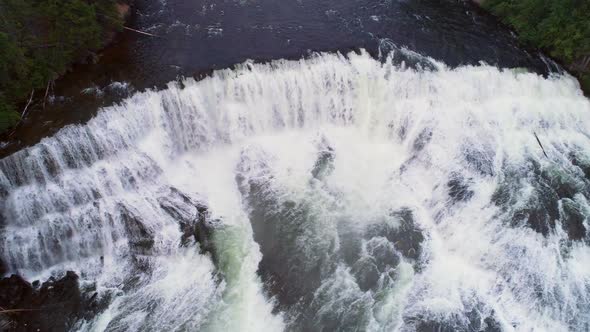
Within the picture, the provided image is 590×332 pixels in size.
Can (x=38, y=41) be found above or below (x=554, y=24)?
below

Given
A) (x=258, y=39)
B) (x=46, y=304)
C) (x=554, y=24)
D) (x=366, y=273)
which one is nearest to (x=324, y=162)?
(x=366, y=273)

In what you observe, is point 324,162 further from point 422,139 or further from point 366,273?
point 366,273

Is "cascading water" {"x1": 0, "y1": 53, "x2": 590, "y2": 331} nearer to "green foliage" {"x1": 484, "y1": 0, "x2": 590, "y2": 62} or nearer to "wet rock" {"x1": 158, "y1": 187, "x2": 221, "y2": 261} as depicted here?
"wet rock" {"x1": 158, "y1": 187, "x2": 221, "y2": 261}

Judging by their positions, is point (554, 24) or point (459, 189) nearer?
point (459, 189)

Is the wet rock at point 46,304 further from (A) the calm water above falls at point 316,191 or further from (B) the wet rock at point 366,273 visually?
(B) the wet rock at point 366,273

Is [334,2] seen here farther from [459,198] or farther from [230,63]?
[459,198]

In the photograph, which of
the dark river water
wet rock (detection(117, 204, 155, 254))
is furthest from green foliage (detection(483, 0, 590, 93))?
wet rock (detection(117, 204, 155, 254))
